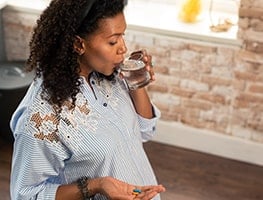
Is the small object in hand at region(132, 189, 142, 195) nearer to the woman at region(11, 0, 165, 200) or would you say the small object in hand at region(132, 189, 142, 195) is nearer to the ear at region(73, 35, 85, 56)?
the woman at region(11, 0, 165, 200)

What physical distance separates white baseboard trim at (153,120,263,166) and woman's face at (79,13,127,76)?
4.97ft

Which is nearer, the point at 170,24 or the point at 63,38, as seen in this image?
the point at 63,38

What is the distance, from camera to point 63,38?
3.87 ft

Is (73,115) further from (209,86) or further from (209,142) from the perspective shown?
(209,142)

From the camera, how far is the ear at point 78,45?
1.20 meters

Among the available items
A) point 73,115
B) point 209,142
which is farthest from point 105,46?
point 209,142

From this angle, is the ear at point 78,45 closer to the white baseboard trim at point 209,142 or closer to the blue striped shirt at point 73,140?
the blue striped shirt at point 73,140

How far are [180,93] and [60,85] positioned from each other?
151 centimetres

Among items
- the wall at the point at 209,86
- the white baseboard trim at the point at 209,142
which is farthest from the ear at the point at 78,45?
the white baseboard trim at the point at 209,142

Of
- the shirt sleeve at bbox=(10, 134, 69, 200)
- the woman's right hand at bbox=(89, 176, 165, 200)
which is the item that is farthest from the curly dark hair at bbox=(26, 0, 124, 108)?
the woman's right hand at bbox=(89, 176, 165, 200)

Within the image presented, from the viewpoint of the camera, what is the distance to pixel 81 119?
1.25 metres

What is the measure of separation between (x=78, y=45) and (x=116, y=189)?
35cm

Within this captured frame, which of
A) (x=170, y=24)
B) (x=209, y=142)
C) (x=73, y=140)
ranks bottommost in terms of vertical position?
(x=209, y=142)

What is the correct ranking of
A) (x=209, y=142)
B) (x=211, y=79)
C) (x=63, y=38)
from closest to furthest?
(x=63, y=38) → (x=211, y=79) → (x=209, y=142)
